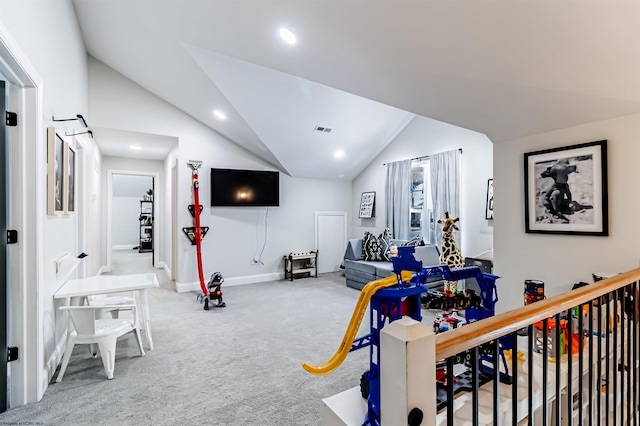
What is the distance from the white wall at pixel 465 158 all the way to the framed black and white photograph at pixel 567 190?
1.81 m

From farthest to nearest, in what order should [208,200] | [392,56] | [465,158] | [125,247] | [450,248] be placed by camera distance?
Result: [125,247] < [208,200] < [465,158] < [450,248] < [392,56]

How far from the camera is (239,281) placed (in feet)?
18.1

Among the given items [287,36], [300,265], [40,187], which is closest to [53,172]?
[40,187]

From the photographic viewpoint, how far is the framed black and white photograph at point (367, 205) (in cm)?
640

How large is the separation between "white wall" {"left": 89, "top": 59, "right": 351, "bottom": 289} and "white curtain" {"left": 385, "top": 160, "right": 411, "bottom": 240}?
1.44 m

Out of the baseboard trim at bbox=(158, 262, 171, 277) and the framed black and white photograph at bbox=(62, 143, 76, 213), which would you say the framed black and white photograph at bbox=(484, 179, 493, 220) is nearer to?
the framed black and white photograph at bbox=(62, 143, 76, 213)

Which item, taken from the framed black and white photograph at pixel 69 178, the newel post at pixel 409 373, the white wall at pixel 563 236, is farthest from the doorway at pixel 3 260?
the white wall at pixel 563 236

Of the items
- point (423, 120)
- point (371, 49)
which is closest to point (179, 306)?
point (371, 49)

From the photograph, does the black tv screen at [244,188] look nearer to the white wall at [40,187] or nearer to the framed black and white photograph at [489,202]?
the white wall at [40,187]

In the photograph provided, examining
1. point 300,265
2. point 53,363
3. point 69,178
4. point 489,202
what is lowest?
point 53,363


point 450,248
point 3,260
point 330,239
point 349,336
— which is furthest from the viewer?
point 330,239

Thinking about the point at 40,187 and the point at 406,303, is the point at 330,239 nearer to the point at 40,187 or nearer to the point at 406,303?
the point at 40,187

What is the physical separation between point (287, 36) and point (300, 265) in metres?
4.46

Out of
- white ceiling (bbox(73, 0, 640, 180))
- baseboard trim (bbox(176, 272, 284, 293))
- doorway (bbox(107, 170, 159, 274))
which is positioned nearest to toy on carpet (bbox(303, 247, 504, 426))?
white ceiling (bbox(73, 0, 640, 180))
